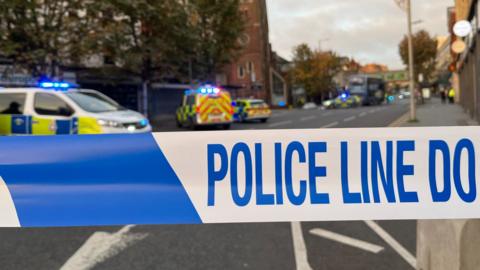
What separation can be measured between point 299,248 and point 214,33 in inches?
923

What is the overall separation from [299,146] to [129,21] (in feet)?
44.3

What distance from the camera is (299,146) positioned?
2.00 metres

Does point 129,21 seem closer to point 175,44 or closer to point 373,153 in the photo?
point 175,44

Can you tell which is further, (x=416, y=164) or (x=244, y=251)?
(x=244, y=251)

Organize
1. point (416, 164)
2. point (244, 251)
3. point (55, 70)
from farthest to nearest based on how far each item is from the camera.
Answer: point (55, 70) < point (244, 251) < point (416, 164)

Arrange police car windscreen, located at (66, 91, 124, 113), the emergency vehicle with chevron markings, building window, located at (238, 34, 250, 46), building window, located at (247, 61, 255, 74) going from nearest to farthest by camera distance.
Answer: police car windscreen, located at (66, 91, 124, 113), the emergency vehicle with chevron markings, building window, located at (238, 34, 250, 46), building window, located at (247, 61, 255, 74)

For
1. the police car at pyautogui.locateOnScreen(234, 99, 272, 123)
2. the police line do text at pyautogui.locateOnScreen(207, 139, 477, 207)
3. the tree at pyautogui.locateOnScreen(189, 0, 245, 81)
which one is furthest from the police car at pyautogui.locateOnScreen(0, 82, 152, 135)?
the tree at pyautogui.locateOnScreen(189, 0, 245, 81)

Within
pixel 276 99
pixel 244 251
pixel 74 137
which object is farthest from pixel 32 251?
pixel 276 99

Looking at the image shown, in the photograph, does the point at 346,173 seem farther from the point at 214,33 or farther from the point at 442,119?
the point at 214,33

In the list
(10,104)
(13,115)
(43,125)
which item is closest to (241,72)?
(43,125)

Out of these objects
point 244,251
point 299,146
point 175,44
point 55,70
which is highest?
point 175,44

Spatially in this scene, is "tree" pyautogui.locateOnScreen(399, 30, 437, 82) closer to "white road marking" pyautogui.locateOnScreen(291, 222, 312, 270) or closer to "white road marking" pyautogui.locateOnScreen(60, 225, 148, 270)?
"white road marking" pyautogui.locateOnScreen(291, 222, 312, 270)

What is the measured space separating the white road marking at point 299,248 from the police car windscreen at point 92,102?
14.4ft

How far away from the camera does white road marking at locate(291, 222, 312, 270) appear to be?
143 inches
